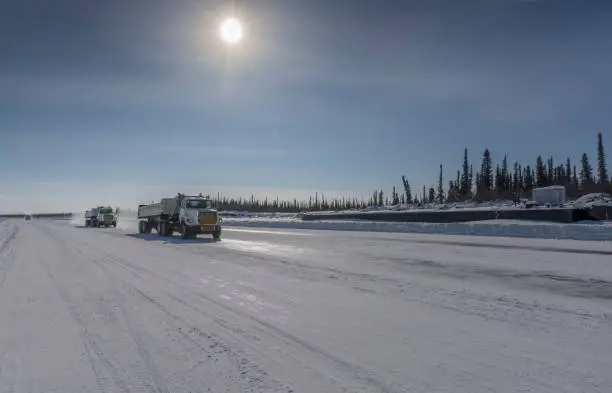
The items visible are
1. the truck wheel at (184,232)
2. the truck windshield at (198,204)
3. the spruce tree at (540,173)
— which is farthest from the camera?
the spruce tree at (540,173)

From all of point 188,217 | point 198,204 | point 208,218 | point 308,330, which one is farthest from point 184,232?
point 308,330

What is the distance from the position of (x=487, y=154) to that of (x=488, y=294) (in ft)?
357

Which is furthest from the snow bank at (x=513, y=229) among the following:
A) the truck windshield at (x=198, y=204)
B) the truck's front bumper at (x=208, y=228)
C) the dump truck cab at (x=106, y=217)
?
the dump truck cab at (x=106, y=217)

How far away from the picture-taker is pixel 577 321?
6.86 meters

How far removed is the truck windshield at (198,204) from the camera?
29016 millimetres

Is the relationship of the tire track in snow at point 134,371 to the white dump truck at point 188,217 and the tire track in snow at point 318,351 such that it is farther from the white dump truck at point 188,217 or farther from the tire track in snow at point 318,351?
the white dump truck at point 188,217

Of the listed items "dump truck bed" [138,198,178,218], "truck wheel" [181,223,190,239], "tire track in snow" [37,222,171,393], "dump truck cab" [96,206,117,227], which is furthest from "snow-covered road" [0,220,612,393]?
"dump truck cab" [96,206,117,227]

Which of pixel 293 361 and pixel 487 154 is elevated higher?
pixel 487 154

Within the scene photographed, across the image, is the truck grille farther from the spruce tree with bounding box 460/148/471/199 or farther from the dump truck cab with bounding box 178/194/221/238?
the spruce tree with bounding box 460/148/471/199

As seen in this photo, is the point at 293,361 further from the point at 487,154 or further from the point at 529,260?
the point at 487,154

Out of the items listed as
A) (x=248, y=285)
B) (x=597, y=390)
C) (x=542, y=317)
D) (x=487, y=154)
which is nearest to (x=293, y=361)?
(x=597, y=390)

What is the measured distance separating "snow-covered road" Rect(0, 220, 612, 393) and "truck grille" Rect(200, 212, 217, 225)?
15.6 m

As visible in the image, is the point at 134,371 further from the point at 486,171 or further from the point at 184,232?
the point at 486,171

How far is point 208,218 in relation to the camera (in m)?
28.4
